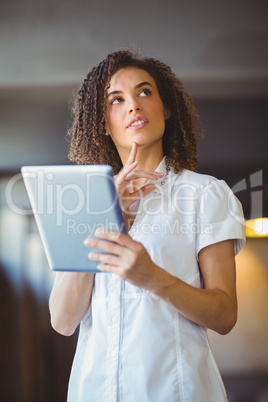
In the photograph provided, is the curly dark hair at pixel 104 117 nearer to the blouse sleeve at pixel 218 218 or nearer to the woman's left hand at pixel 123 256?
the blouse sleeve at pixel 218 218

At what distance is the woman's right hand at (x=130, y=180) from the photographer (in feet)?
3.13

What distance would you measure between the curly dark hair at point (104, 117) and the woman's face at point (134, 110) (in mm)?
24

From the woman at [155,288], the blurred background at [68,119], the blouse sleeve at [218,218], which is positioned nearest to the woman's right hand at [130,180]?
the woman at [155,288]

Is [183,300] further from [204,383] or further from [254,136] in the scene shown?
[254,136]

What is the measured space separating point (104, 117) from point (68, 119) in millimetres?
990

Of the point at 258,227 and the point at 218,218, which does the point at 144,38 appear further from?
the point at 218,218

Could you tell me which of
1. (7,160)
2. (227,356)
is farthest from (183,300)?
(7,160)

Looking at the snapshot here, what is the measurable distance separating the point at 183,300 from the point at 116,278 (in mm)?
186

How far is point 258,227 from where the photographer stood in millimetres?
2047

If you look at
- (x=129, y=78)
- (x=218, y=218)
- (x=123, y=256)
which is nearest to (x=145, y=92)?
(x=129, y=78)

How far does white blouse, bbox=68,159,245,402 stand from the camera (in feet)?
2.98

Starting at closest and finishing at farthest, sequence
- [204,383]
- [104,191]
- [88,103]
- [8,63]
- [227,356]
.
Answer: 1. [104,191]
2. [204,383]
3. [88,103]
4. [227,356]
5. [8,63]

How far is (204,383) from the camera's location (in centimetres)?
91

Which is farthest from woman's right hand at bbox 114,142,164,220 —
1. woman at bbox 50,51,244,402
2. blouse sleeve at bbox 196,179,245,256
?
blouse sleeve at bbox 196,179,245,256
